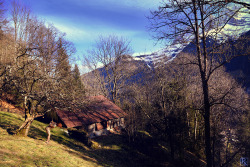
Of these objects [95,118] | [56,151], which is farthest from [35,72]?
[95,118]

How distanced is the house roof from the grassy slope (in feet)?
8.45

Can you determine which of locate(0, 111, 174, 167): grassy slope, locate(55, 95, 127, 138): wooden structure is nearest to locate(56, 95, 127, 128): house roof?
locate(55, 95, 127, 138): wooden structure

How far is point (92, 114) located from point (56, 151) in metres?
13.0

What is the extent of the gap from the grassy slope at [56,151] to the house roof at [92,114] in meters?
2.57

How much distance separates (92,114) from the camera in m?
24.4

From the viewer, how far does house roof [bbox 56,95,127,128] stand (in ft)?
66.0

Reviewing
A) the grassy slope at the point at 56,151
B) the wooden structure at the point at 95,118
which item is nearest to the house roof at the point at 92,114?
the wooden structure at the point at 95,118

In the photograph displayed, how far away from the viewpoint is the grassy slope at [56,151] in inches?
334

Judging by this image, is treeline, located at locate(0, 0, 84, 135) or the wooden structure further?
the wooden structure

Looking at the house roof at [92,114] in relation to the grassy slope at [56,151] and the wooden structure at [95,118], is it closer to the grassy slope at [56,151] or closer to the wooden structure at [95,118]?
the wooden structure at [95,118]

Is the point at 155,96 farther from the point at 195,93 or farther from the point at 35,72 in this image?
the point at 35,72

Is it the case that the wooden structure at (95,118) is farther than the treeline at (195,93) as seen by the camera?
Yes

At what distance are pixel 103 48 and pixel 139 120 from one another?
20.3m

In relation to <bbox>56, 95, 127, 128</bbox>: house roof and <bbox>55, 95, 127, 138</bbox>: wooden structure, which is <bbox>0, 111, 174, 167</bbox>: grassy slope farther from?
<bbox>56, 95, 127, 128</bbox>: house roof
